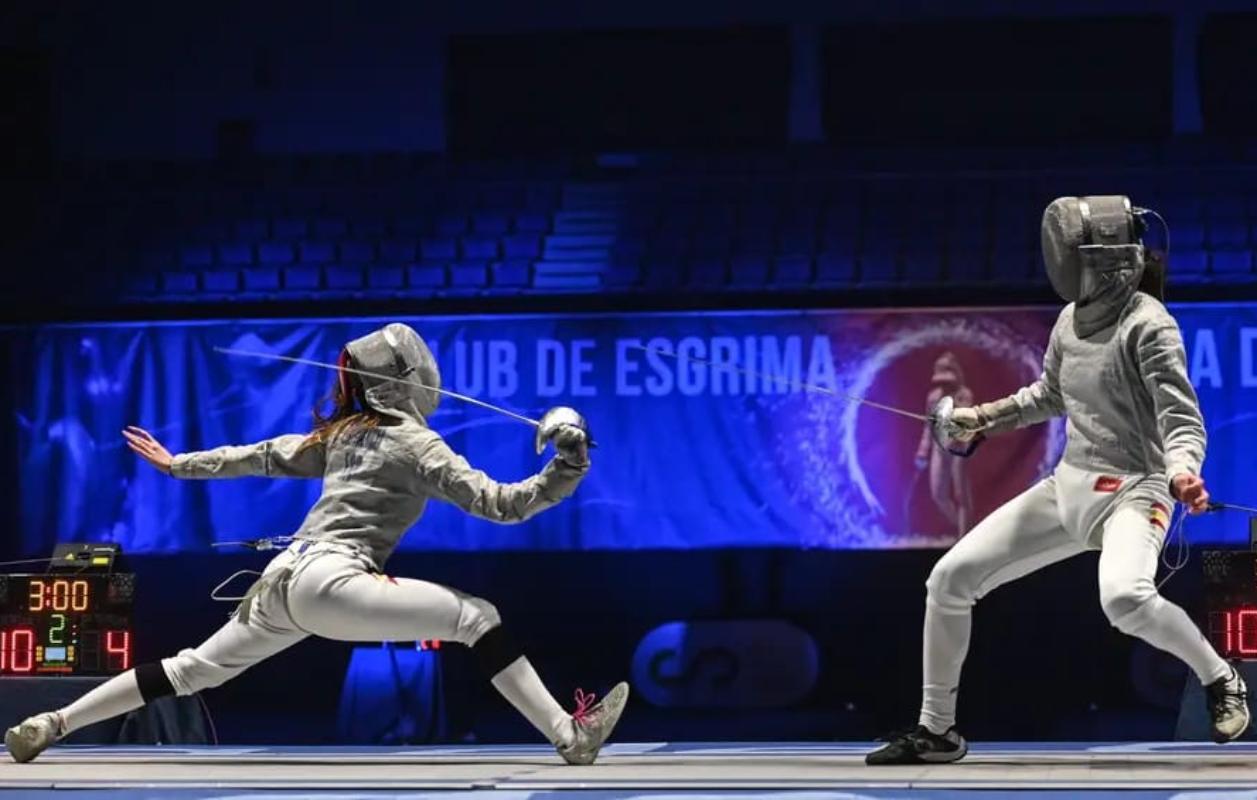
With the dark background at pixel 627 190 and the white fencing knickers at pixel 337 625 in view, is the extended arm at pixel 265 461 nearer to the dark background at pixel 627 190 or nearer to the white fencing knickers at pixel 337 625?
the white fencing knickers at pixel 337 625

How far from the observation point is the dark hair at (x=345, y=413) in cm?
466

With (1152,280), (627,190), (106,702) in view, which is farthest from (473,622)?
(627,190)

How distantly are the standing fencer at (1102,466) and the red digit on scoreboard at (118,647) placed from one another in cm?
262

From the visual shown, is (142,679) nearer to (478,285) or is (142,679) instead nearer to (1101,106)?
(478,285)

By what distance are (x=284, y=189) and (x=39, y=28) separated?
127 cm

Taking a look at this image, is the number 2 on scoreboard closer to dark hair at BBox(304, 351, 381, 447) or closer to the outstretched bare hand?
the outstretched bare hand

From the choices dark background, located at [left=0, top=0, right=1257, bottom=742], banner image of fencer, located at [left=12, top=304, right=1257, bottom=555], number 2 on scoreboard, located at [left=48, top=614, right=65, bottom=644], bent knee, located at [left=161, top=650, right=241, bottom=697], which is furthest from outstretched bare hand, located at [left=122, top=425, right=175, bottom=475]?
dark background, located at [left=0, top=0, right=1257, bottom=742]

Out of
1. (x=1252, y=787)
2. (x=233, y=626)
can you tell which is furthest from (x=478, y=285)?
(x=1252, y=787)

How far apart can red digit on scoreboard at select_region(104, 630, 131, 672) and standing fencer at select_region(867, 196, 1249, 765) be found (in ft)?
8.59

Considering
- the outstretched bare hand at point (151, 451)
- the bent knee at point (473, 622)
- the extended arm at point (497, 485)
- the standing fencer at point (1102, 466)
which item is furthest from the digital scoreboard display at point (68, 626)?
the standing fencer at point (1102, 466)

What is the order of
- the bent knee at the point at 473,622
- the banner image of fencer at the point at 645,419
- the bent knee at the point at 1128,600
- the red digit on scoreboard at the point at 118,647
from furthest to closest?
the banner image of fencer at the point at 645,419, the red digit on scoreboard at the point at 118,647, the bent knee at the point at 473,622, the bent knee at the point at 1128,600

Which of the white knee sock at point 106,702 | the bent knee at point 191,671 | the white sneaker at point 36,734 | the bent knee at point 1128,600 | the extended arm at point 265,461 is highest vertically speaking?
the extended arm at point 265,461

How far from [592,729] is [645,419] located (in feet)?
12.3

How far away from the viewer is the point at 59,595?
6168 millimetres
